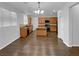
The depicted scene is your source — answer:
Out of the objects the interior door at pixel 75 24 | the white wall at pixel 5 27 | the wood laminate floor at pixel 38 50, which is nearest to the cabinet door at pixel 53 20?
the white wall at pixel 5 27

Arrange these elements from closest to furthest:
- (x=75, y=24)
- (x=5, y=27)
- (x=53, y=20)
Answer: (x=75, y=24)
(x=5, y=27)
(x=53, y=20)

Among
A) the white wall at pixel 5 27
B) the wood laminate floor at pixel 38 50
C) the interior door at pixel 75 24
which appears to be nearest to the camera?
the wood laminate floor at pixel 38 50

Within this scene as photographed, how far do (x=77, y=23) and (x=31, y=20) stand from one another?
1581 cm

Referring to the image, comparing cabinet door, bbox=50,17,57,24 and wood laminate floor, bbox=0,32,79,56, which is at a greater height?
cabinet door, bbox=50,17,57,24

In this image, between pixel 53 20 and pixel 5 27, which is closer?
pixel 5 27

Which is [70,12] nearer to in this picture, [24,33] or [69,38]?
[69,38]

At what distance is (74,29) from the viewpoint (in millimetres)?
8000

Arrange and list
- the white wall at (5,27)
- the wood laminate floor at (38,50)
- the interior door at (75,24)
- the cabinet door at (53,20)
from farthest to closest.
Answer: the cabinet door at (53,20), the interior door at (75,24), the white wall at (5,27), the wood laminate floor at (38,50)

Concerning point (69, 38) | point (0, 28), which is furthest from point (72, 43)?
point (0, 28)

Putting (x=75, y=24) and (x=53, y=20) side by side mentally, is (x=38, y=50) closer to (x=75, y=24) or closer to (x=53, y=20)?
(x=75, y=24)

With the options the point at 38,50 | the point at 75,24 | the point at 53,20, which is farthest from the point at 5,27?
the point at 53,20

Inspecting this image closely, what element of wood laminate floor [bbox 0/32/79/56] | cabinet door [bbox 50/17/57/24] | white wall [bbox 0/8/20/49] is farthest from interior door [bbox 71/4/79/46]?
cabinet door [bbox 50/17/57/24]

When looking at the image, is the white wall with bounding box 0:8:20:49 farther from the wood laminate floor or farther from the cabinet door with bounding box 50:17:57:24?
the cabinet door with bounding box 50:17:57:24

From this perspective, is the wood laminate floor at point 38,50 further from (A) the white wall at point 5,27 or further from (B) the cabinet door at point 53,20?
(B) the cabinet door at point 53,20
